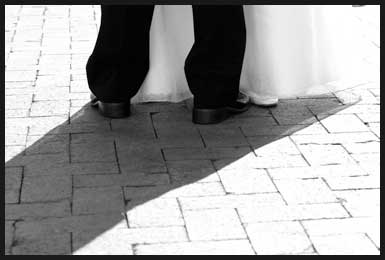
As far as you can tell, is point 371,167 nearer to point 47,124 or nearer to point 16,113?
point 47,124

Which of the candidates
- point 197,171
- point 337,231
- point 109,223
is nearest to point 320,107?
point 197,171

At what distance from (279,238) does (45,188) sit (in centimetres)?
98

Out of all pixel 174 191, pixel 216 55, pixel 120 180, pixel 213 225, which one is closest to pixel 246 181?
pixel 174 191

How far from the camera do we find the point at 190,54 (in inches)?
149

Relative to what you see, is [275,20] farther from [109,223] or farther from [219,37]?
[109,223]

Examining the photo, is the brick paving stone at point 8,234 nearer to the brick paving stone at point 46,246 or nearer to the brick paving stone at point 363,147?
the brick paving stone at point 46,246

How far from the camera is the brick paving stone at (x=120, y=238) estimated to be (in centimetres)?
275

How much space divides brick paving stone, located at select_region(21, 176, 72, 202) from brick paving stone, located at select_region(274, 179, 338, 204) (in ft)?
2.81

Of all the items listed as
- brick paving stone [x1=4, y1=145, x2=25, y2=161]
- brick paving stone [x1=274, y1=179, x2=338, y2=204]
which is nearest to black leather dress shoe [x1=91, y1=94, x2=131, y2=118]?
brick paving stone [x1=4, y1=145, x2=25, y2=161]

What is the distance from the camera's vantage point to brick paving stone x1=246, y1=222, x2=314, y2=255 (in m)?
2.75

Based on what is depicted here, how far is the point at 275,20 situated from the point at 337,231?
137 centimetres

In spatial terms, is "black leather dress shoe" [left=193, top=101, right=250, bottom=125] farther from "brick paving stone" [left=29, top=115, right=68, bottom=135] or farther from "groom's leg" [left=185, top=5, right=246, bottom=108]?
"brick paving stone" [left=29, top=115, right=68, bottom=135]

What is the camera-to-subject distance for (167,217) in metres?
→ 2.98

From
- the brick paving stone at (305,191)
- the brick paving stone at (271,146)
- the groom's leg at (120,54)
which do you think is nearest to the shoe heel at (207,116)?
the brick paving stone at (271,146)
